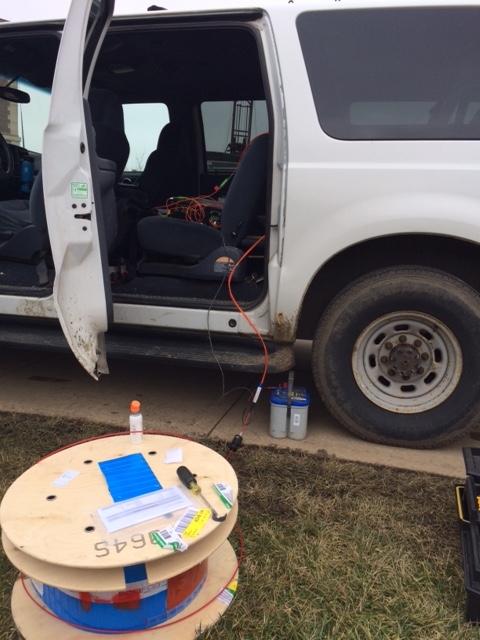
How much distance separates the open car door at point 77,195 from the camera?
223 centimetres

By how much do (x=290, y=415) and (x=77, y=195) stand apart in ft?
5.07

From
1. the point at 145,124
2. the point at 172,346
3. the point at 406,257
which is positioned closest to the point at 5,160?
the point at 145,124

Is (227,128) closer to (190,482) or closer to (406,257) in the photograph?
(406,257)

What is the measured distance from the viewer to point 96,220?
7.82 ft

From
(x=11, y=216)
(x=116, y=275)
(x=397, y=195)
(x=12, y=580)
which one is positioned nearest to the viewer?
(x=12, y=580)

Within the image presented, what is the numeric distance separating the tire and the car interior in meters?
0.54

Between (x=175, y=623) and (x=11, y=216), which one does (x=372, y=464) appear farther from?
(x=11, y=216)

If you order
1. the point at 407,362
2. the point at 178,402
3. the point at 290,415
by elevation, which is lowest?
the point at 178,402

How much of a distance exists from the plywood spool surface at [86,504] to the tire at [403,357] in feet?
3.34

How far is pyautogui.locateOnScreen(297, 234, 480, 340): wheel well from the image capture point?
2.39 meters

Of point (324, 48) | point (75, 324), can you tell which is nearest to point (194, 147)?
point (324, 48)

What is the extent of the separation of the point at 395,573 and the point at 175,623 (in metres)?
0.75

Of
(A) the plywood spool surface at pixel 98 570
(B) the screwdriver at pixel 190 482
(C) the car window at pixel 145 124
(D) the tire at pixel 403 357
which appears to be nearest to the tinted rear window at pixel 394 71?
(D) the tire at pixel 403 357

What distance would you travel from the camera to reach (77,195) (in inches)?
91.2
